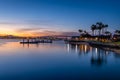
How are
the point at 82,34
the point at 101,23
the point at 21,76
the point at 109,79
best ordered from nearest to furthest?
the point at 109,79, the point at 21,76, the point at 101,23, the point at 82,34

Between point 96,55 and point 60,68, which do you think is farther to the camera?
point 96,55

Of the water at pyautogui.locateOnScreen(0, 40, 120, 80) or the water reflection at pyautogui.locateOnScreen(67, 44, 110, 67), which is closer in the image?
the water at pyautogui.locateOnScreen(0, 40, 120, 80)

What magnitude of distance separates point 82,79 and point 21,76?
6674 mm

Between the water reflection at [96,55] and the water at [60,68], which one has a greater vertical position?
the water at [60,68]

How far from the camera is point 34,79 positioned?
19.7 m

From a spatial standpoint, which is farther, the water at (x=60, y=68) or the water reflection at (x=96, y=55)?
the water reflection at (x=96, y=55)

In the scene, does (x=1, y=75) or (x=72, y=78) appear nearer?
(x=72, y=78)

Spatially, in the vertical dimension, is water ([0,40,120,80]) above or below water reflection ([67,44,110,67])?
above

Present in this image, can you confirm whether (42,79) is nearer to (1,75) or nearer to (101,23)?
(1,75)

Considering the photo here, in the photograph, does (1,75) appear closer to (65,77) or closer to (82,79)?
(65,77)

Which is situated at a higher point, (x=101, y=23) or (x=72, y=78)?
(x=101, y=23)

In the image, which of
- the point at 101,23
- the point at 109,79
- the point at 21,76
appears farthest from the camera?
the point at 101,23

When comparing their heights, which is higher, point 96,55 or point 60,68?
point 60,68

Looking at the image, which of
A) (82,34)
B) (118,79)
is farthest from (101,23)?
(118,79)
